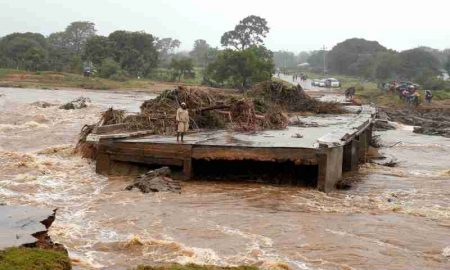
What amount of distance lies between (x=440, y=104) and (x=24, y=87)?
3871 centimetres

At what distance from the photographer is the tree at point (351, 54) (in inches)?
3634

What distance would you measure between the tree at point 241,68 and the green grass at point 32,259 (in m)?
46.8

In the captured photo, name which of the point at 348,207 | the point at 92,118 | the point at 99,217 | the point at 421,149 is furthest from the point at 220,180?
the point at 92,118

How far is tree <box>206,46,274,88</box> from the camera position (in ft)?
170

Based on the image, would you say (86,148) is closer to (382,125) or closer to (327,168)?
(327,168)

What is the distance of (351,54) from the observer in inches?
3775

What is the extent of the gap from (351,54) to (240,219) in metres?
90.0

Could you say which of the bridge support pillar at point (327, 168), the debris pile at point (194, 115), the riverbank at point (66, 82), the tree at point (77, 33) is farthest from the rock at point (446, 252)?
the tree at point (77, 33)

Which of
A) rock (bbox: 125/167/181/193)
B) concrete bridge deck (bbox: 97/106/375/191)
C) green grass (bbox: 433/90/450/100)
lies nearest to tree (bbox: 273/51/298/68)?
green grass (bbox: 433/90/450/100)

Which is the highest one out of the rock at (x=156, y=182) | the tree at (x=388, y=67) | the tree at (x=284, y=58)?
the tree at (x=284, y=58)

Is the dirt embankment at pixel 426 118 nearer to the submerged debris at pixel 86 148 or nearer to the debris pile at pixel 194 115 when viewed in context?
the debris pile at pixel 194 115

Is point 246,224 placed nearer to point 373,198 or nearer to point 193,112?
point 373,198

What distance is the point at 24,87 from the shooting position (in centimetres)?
5556

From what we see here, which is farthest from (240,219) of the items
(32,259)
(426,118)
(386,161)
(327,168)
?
(426,118)
